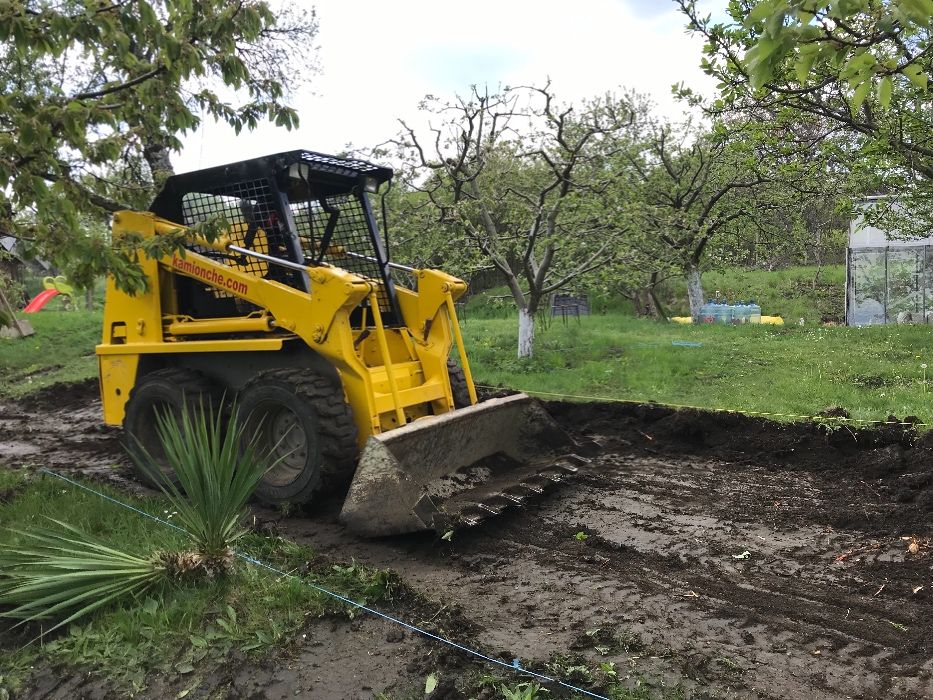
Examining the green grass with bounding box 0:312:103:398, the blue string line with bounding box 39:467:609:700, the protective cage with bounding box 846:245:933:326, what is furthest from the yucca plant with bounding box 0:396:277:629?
the protective cage with bounding box 846:245:933:326

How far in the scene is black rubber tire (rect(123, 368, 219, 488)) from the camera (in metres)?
6.28

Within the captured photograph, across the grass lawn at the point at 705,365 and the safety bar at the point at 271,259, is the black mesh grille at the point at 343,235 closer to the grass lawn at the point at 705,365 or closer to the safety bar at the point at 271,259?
the safety bar at the point at 271,259

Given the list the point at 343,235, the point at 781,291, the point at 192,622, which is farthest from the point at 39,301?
the point at 781,291

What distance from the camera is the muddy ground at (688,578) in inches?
131

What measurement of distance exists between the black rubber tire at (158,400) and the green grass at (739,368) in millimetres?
4559

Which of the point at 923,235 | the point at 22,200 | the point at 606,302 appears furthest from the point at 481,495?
the point at 606,302

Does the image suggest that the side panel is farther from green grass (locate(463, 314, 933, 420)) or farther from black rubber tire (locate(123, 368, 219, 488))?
green grass (locate(463, 314, 933, 420))

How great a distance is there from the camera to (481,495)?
17.9 ft

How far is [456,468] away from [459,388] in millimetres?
1023

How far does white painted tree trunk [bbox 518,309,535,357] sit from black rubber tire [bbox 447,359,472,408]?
18.3 feet

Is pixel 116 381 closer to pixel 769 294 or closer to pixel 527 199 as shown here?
pixel 527 199

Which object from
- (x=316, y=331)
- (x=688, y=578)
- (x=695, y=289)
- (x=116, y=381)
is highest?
(x=695, y=289)

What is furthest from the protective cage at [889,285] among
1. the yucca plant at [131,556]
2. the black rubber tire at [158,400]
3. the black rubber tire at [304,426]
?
the yucca plant at [131,556]

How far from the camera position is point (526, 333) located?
12242 millimetres
